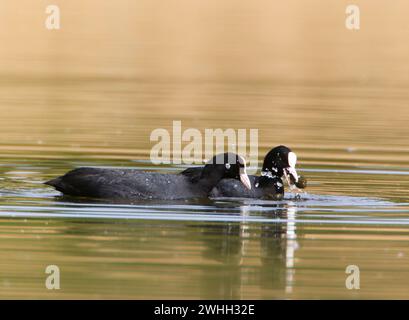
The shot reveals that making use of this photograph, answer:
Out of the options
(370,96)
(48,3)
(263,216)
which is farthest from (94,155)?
(48,3)

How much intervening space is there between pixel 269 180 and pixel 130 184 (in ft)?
7.15

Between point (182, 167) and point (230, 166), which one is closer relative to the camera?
point (230, 166)

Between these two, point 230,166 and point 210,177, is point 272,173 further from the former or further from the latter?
point 210,177

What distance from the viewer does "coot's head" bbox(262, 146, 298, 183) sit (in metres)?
17.5

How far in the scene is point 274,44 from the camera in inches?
1921

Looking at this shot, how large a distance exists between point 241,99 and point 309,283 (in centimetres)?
1856

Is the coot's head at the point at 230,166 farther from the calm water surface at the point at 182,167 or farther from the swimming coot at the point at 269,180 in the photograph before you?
the calm water surface at the point at 182,167

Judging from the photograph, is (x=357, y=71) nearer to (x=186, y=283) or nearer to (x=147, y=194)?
(x=147, y=194)

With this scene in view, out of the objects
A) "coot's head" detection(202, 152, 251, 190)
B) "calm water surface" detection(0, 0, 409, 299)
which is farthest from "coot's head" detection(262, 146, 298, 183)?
"coot's head" detection(202, 152, 251, 190)

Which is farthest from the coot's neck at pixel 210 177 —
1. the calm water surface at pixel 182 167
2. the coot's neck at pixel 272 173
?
the coot's neck at pixel 272 173

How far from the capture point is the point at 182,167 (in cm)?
1930

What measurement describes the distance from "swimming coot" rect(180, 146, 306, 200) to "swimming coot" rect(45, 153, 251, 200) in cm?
19

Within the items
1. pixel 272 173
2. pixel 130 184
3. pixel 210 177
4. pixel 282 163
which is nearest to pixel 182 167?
pixel 272 173

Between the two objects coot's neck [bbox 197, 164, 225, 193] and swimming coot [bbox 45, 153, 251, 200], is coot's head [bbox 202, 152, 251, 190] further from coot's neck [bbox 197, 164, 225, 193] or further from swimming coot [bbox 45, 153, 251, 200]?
swimming coot [bbox 45, 153, 251, 200]
